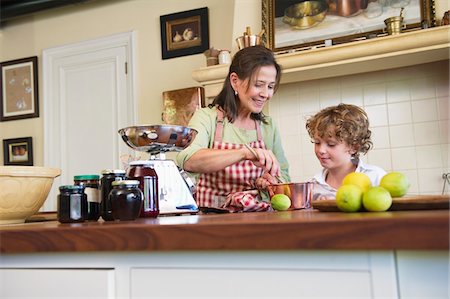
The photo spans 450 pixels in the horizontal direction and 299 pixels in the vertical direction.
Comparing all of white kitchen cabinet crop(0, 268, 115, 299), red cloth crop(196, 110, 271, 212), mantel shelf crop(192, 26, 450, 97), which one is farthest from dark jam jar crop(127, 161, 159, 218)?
mantel shelf crop(192, 26, 450, 97)

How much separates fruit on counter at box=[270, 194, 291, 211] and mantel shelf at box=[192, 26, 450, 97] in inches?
64.4

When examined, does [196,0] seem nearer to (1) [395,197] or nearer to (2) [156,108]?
(2) [156,108]

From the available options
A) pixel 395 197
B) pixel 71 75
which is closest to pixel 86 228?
pixel 395 197

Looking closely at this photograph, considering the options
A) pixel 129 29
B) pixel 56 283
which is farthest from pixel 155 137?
pixel 129 29

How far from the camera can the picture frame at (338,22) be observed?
2.60 m

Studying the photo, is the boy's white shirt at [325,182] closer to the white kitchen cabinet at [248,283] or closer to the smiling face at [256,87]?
the smiling face at [256,87]

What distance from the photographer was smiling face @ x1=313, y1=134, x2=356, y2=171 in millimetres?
1976

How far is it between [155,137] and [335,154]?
1.03 meters

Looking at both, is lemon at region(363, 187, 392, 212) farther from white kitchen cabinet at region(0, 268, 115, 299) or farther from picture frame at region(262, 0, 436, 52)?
picture frame at region(262, 0, 436, 52)

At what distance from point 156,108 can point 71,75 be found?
92 centimetres

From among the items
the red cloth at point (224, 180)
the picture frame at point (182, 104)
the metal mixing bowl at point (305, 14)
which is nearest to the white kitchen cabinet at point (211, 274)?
the red cloth at point (224, 180)

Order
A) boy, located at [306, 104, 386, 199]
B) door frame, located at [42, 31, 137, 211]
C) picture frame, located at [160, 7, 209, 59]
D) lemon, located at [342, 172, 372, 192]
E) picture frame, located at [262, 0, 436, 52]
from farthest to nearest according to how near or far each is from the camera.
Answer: door frame, located at [42, 31, 137, 211] → picture frame, located at [160, 7, 209, 59] → picture frame, located at [262, 0, 436, 52] → boy, located at [306, 104, 386, 199] → lemon, located at [342, 172, 372, 192]

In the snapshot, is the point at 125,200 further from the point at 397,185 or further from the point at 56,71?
the point at 56,71

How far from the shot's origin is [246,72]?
176 centimetres
